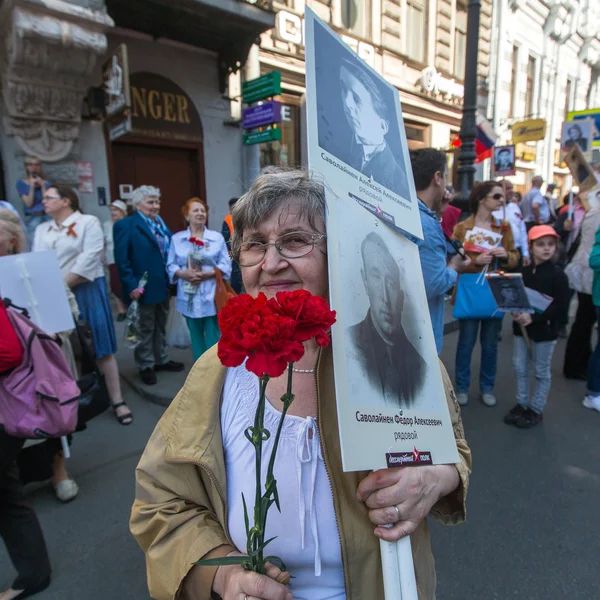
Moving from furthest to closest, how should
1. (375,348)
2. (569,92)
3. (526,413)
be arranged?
(569,92) < (526,413) < (375,348)

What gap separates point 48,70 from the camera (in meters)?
6.26

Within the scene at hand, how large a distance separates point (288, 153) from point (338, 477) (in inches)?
411

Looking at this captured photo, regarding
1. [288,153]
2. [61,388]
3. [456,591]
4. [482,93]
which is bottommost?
[456,591]

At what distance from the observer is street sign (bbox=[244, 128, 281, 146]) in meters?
8.21

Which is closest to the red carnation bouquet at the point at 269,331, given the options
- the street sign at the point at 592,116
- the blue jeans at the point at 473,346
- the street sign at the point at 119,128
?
the blue jeans at the point at 473,346

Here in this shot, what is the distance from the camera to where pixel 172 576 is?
3.39 ft

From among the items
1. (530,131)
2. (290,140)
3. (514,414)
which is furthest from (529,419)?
(530,131)

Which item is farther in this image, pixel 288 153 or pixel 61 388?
pixel 288 153

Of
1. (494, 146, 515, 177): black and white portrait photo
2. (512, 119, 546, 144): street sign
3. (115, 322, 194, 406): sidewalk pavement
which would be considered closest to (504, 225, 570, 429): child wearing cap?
(115, 322, 194, 406): sidewalk pavement

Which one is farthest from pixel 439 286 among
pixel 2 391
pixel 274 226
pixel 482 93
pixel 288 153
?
pixel 482 93

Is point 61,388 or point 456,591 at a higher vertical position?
point 61,388

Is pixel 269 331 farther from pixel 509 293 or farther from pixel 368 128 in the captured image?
pixel 509 293

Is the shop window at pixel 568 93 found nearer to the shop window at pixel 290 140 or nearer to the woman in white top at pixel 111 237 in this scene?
the shop window at pixel 290 140

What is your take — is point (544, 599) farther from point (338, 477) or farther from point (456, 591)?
point (338, 477)
